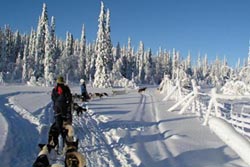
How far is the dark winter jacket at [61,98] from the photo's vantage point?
382 inches

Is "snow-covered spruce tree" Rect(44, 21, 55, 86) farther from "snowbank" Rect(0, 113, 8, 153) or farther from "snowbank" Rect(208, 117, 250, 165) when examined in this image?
"snowbank" Rect(208, 117, 250, 165)

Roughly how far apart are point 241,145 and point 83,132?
846 cm

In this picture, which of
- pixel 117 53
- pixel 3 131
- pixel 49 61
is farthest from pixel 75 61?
pixel 3 131

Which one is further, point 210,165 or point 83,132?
point 83,132

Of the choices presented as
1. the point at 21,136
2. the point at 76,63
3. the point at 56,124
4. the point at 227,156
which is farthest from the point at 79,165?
the point at 76,63

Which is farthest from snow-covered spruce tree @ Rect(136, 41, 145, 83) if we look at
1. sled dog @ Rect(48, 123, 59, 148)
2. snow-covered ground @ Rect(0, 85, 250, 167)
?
sled dog @ Rect(48, 123, 59, 148)

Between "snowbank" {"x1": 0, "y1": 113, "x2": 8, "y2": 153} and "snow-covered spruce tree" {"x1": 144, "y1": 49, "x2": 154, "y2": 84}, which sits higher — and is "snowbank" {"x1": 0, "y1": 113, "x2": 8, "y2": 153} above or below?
below

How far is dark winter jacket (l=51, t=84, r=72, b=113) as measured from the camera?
971 centimetres

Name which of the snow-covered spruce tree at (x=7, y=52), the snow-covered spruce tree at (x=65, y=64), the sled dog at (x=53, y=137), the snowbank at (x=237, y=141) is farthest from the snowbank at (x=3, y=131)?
the snow-covered spruce tree at (x=65, y=64)

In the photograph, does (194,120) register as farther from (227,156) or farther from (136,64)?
(136,64)

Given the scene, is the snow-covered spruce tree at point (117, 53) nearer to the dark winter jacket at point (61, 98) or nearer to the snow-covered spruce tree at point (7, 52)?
the snow-covered spruce tree at point (7, 52)

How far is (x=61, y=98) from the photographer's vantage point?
9.75 metres

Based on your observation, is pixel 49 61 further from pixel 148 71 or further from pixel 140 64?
pixel 148 71

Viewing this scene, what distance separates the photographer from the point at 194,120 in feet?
53.9
